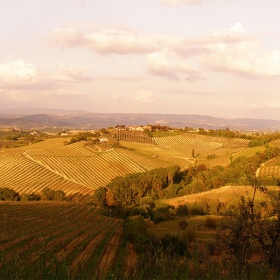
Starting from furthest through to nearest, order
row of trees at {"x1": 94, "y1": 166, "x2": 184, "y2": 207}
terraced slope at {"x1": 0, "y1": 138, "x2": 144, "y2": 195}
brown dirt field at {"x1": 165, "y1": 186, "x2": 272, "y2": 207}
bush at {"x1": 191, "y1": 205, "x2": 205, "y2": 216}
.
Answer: terraced slope at {"x1": 0, "y1": 138, "x2": 144, "y2": 195} → row of trees at {"x1": 94, "y1": 166, "x2": 184, "y2": 207} → brown dirt field at {"x1": 165, "y1": 186, "x2": 272, "y2": 207} → bush at {"x1": 191, "y1": 205, "x2": 205, "y2": 216}

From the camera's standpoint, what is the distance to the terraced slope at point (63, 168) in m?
55.1

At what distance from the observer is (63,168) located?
6406cm

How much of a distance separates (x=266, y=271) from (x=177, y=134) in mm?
103223

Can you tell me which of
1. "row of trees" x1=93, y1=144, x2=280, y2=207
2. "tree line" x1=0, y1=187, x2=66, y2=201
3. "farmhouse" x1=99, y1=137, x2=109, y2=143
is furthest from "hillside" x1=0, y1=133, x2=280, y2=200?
"farmhouse" x1=99, y1=137, x2=109, y2=143

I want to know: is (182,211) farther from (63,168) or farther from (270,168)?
(63,168)

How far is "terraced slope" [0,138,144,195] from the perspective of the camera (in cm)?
5509

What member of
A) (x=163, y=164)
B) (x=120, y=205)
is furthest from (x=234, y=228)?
(x=163, y=164)

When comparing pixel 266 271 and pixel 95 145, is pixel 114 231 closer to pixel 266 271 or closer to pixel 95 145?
pixel 266 271

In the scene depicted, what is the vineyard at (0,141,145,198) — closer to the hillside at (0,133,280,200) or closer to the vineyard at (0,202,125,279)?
the hillside at (0,133,280,200)

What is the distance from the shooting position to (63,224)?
101 ft

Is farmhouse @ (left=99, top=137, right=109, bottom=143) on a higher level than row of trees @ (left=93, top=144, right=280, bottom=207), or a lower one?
higher

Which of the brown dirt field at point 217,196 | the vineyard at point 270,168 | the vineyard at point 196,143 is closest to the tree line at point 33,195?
the brown dirt field at point 217,196

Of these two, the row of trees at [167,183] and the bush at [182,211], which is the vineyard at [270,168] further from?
the bush at [182,211]

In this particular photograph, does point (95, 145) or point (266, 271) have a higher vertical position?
point (266, 271)
